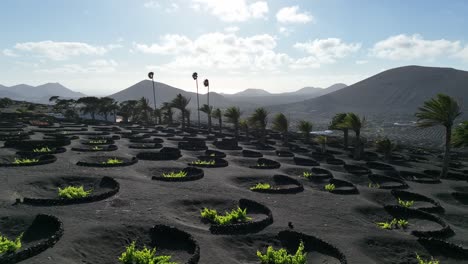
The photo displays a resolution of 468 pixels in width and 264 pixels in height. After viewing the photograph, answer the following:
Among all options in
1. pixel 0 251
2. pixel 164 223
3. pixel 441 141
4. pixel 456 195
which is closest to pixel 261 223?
pixel 164 223

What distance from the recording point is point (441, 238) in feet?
62.4

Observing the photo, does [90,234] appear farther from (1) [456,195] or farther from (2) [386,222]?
(1) [456,195]

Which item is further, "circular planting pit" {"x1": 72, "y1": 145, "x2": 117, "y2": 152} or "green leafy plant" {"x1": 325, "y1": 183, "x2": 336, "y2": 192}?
"circular planting pit" {"x1": 72, "y1": 145, "x2": 117, "y2": 152}

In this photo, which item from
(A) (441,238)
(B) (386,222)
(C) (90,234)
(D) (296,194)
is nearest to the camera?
(C) (90,234)

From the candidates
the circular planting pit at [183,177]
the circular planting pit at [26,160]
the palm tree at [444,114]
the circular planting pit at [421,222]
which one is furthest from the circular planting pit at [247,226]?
the palm tree at [444,114]

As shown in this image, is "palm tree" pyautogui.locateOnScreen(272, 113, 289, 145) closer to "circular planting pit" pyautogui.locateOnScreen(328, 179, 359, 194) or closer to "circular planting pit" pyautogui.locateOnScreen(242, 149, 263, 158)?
"circular planting pit" pyautogui.locateOnScreen(242, 149, 263, 158)

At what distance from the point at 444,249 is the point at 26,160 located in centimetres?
2983

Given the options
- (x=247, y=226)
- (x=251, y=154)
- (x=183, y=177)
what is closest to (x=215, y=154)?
(x=251, y=154)

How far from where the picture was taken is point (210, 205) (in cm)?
2202

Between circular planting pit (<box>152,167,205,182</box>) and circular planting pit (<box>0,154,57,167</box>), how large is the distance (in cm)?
945

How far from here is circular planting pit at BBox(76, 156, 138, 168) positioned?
29062 millimetres

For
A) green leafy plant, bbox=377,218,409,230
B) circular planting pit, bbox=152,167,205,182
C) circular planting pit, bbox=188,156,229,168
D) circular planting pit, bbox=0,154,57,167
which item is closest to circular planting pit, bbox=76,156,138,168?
circular planting pit, bbox=0,154,57,167

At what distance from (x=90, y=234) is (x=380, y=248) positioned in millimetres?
13637

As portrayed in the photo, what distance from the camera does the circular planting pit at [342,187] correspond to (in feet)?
87.4
